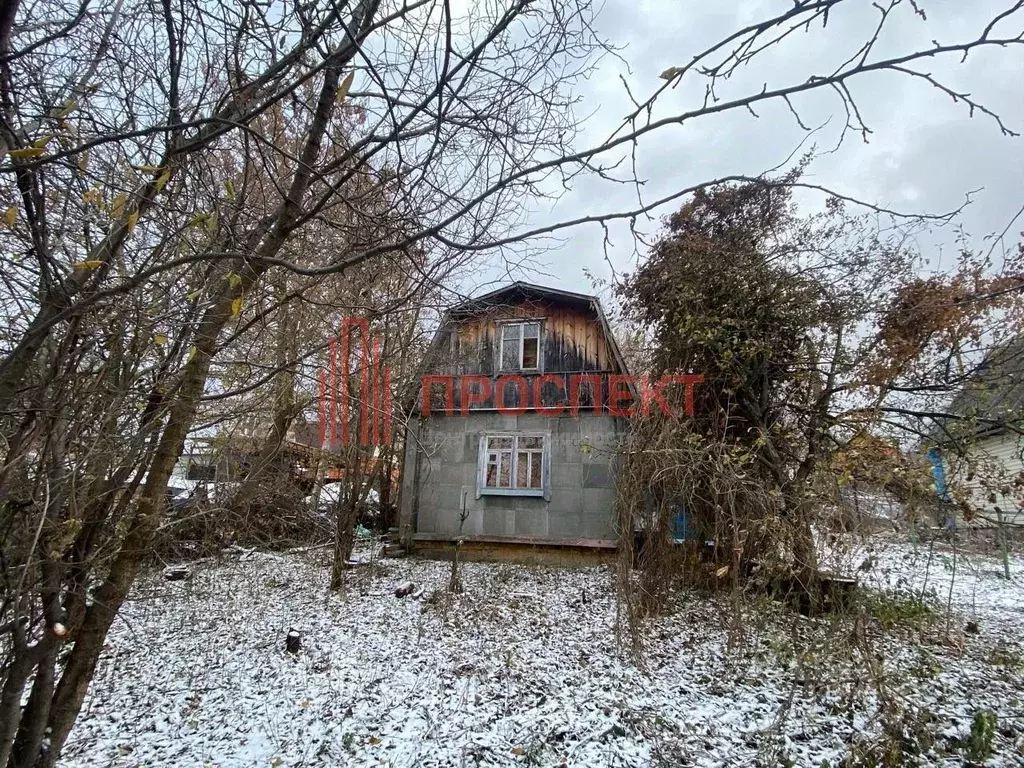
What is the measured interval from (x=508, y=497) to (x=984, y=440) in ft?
21.4

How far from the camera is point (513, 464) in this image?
29.7 ft

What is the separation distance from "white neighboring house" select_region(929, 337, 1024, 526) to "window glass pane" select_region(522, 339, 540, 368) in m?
5.78

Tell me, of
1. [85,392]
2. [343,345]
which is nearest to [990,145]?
[85,392]

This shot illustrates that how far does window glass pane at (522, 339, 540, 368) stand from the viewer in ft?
30.2

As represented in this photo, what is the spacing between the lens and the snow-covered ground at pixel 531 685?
3.22m

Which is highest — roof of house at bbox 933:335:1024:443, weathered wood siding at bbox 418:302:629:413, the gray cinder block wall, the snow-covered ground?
weathered wood siding at bbox 418:302:629:413

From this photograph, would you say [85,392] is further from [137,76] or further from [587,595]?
[587,595]

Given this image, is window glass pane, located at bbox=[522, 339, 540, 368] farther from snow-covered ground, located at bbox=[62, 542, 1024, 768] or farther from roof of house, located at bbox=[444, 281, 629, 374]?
snow-covered ground, located at bbox=[62, 542, 1024, 768]

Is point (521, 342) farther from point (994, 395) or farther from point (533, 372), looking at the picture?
point (994, 395)

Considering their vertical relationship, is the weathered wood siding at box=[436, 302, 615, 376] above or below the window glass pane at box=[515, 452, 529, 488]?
above

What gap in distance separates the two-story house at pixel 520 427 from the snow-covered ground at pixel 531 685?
107 inches

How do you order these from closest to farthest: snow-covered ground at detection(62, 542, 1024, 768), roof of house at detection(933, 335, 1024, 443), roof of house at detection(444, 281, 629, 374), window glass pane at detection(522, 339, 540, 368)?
snow-covered ground at detection(62, 542, 1024, 768)
roof of house at detection(933, 335, 1024, 443)
roof of house at detection(444, 281, 629, 374)
window glass pane at detection(522, 339, 540, 368)

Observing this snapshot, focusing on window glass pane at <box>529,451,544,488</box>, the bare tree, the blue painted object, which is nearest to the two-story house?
window glass pane at <box>529,451,544,488</box>

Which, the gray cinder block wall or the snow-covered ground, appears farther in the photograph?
the gray cinder block wall
